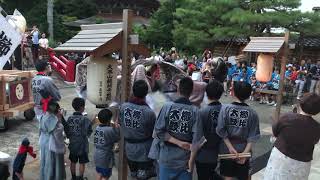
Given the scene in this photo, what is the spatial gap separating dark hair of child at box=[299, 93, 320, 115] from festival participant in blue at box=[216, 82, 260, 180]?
593mm

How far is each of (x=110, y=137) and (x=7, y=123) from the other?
413cm

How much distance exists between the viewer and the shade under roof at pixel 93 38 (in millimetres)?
4387

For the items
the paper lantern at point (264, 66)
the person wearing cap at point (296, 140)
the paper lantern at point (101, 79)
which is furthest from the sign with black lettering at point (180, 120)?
the paper lantern at point (264, 66)

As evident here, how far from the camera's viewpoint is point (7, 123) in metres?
7.99

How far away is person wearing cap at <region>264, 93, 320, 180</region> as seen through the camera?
3.61 meters

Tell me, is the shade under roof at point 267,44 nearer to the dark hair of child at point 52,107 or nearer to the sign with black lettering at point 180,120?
the sign with black lettering at point 180,120

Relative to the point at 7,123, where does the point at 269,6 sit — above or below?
above

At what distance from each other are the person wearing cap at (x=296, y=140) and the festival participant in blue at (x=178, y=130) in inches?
31.8

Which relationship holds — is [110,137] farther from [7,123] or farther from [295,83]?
[295,83]

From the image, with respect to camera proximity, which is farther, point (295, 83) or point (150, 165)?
point (295, 83)

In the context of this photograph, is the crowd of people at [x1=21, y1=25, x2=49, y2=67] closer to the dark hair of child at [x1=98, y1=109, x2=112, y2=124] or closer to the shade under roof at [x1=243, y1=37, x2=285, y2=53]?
the shade under roof at [x1=243, y1=37, x2=285, y2=53]

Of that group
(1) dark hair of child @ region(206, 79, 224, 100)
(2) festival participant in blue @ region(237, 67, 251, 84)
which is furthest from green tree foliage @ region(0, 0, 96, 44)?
(1) dark hair of child @ region(206, 79, 224, 100)

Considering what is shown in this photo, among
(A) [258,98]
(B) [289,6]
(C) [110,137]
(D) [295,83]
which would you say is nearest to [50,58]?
(A) [258,98]

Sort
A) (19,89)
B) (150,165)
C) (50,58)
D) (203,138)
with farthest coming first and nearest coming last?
(50,58) → (19,89) → (150,165) → (203,138)
